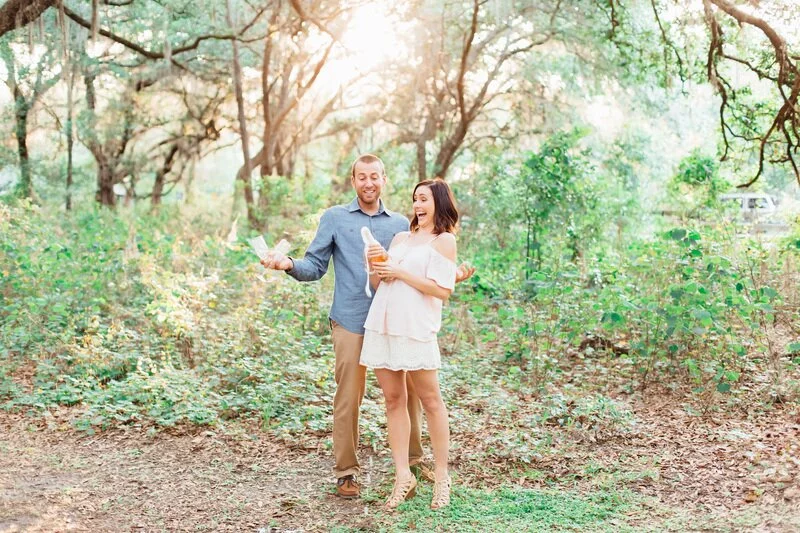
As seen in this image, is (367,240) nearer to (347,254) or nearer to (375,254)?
(375,254)

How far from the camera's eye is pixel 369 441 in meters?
5.02

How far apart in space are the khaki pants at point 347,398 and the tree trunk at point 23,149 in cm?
1263

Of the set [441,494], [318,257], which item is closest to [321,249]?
[318,257]

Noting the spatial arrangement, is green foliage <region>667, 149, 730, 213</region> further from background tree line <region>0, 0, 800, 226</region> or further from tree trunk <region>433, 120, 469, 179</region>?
tree trunk <region>433, 120, 469, 179</region>

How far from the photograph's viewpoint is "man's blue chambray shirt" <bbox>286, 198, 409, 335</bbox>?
4.00 m

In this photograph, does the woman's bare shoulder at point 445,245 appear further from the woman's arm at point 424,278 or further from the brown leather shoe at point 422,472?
the brown leather shoe at point 422,472

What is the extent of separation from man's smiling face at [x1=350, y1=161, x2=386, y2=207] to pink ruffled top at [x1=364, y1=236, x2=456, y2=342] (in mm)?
427

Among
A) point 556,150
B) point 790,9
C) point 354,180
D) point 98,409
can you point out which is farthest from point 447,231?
point 556,150

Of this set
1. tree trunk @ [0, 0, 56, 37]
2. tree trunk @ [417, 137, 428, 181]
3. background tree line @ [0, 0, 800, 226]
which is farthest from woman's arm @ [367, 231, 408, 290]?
tree trunk @ [417, 137, 428, 181]

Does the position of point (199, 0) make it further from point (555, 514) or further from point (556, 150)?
point (555, 514)

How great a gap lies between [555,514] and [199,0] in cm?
1076

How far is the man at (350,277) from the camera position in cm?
400

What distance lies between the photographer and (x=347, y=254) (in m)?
4.08

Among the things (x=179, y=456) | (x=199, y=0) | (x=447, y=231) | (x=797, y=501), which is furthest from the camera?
(x=199, y=0)
